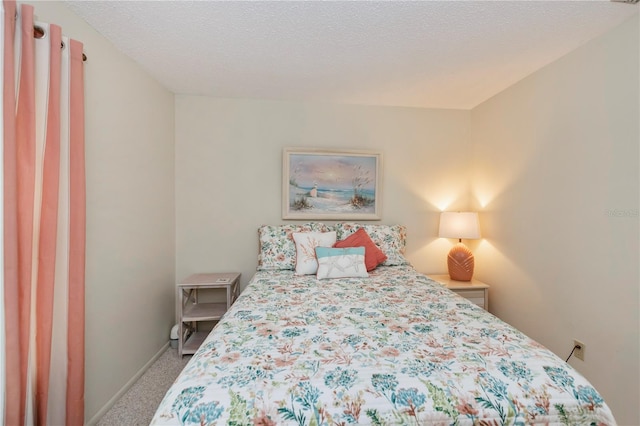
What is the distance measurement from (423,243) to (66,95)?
3130 mm

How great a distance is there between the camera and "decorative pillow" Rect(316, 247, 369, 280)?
7.63ft

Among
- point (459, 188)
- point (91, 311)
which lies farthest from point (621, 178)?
point (91, 311)

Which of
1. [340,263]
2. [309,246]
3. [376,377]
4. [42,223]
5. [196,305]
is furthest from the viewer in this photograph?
A: [196,305]

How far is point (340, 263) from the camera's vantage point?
236 cm

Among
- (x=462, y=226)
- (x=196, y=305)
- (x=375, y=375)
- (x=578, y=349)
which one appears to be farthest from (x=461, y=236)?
(x=196, y=305)

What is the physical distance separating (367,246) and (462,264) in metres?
1.02

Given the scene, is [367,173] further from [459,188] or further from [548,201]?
[548,201]

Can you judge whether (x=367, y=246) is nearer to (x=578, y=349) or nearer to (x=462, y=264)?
(x=462, y=264)

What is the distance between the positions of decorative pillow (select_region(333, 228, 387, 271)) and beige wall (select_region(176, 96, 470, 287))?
0.54 meters

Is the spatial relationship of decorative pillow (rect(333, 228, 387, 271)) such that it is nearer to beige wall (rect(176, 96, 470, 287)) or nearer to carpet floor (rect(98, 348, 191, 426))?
beige wall (rect(176, 96, 470, 287))

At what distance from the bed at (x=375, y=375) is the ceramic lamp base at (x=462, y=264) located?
132cm

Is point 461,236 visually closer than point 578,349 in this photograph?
No

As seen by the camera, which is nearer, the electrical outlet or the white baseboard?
the white baseboard

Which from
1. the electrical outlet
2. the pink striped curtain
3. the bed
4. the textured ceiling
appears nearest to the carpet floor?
the pink striped curtain
